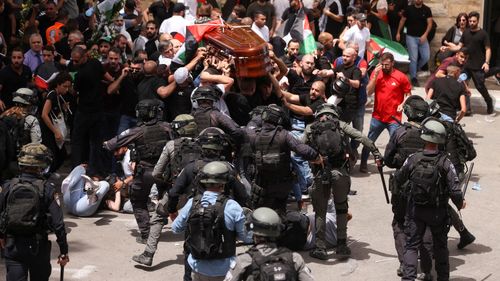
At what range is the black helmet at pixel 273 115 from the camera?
11.3m

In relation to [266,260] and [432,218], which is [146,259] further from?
[266,260]

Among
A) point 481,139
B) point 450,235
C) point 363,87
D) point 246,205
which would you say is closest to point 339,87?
Result: point 363,87

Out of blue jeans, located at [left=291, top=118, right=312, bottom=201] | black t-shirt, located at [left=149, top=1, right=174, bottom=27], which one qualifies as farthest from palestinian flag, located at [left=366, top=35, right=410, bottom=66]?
blue jeans, located at [left=291, top=118, right=312, bottom=201]

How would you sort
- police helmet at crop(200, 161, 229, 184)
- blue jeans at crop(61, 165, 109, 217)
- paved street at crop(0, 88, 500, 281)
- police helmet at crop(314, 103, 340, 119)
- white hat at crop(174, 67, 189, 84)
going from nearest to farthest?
police helmet at crop(200, 161, 229, 184) → paved street at crop(0, 88, 500, 281) → police helmet at crop(314, 103, 340, 119) → white hat at crop(174, 67, 189, 84) → blue jeans at crop(61, 165, 109, 217)

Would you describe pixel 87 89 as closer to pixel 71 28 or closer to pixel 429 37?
pixel 71 28

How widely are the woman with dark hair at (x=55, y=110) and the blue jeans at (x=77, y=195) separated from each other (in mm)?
886

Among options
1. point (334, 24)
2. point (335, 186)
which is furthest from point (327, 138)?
point (334, 24)

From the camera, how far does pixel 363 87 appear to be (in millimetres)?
15000

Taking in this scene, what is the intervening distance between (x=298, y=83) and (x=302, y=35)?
3287mm

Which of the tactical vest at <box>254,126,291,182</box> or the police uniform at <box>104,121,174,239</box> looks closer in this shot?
the tactical vest at <box>254,126,291,182</box>

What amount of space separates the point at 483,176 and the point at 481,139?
2.09 metres

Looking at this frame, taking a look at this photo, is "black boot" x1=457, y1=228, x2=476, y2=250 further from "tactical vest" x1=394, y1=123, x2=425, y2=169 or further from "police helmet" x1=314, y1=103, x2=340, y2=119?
"police helmet" x1=314, y1=103, x2=340, y2=119

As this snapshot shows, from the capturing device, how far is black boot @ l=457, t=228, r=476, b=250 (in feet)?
40.0

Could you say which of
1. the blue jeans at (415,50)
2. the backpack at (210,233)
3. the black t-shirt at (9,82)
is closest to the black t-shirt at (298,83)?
the black t-shirt at (9,82)
